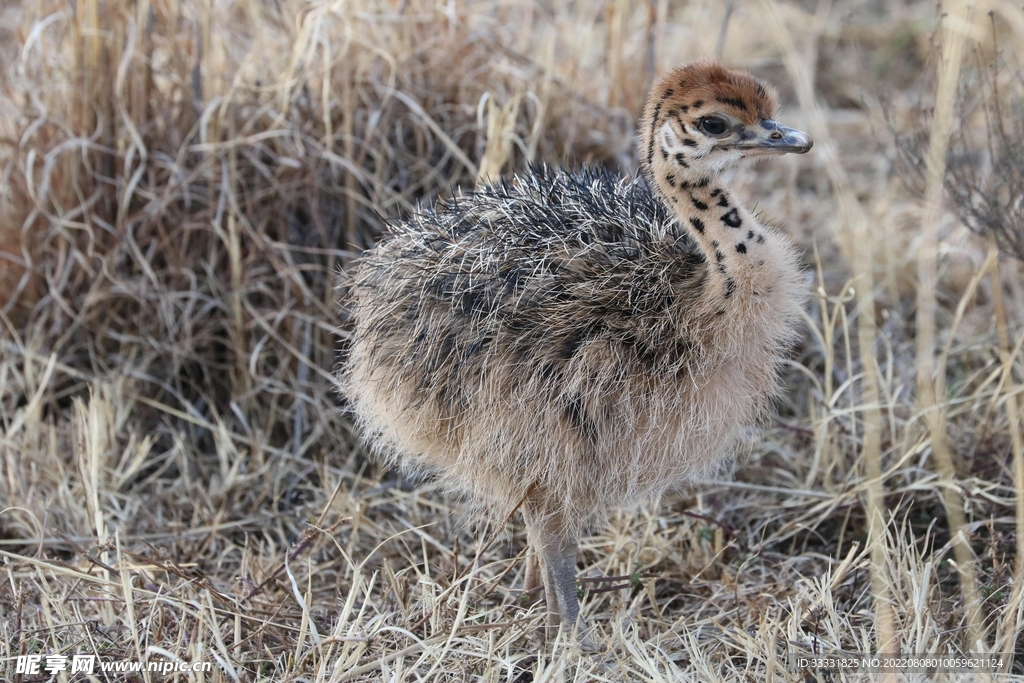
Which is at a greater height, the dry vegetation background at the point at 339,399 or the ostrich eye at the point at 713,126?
the ostrich eye at the point at 713,126

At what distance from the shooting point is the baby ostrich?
2.21m

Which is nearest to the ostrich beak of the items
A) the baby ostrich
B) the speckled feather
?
the baby ostrich

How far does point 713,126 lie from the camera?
7.22 ft

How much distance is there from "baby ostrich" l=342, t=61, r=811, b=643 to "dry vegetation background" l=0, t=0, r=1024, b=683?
315 mm

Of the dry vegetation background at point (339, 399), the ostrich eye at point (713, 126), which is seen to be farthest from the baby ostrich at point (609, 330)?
the dry vegetation background at point (339, 399)

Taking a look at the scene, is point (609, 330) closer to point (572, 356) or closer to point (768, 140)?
point (572, 356)

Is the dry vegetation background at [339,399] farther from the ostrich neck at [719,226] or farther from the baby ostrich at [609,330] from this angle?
the ostrich neck at [719,226]

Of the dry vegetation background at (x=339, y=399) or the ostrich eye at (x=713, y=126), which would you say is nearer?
the ostrich eye at (x=713, y=126)

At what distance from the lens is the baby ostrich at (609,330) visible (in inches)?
87.1

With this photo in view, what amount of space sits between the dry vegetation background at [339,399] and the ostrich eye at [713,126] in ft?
2.60

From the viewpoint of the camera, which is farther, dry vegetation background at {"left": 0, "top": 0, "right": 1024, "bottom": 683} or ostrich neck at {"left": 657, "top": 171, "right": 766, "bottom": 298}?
dry vegetation background at {"left": 0, "top": 0, "right": 1024, "bottom": 683}

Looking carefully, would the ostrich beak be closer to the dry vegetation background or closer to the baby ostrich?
the baby ostrich

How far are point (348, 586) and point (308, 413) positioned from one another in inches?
31.9

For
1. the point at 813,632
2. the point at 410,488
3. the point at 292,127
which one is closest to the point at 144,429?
the point at 410,488
